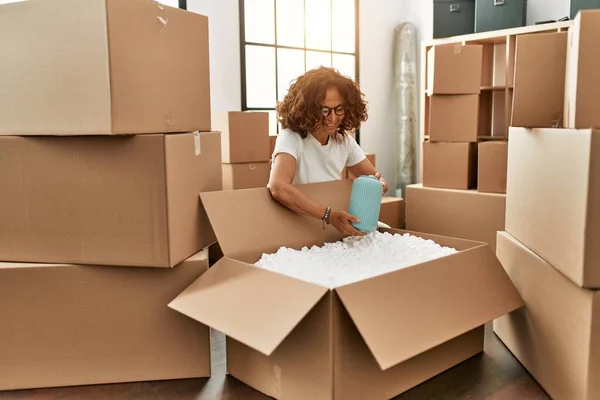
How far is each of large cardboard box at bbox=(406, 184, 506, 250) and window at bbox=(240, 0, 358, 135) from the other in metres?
1.22

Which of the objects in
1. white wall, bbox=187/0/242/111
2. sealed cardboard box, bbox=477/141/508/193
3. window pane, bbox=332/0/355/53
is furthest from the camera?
window pane, bbox=332/0/355/53

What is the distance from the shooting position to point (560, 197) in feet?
4.95

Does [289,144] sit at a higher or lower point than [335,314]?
higher

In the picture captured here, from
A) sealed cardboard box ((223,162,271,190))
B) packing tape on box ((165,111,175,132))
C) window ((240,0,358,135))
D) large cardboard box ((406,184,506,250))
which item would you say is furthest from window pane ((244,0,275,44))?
packing tape on box ((165,111,175,132))

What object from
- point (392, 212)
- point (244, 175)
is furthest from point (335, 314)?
point (392, 212)

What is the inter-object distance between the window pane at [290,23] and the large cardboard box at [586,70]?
3184mm

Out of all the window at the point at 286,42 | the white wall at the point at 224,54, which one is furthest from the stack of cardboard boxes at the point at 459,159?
the white wall at the point at 224,54

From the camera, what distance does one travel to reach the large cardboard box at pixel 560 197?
1.35 meters

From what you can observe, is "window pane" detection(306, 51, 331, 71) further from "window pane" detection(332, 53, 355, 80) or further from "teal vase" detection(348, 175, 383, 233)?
"teal vase" detection(348, 175, 383, 233)

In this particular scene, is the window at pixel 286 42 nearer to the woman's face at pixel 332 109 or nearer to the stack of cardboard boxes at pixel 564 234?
the woman's face at pixel 332 109

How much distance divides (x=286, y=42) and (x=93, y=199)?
10.1 feet

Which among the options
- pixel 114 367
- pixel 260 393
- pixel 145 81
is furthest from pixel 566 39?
pixel 114 367

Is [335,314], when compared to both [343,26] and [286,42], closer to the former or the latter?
[286,42]

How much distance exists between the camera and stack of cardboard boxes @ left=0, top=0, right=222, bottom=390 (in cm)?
154
